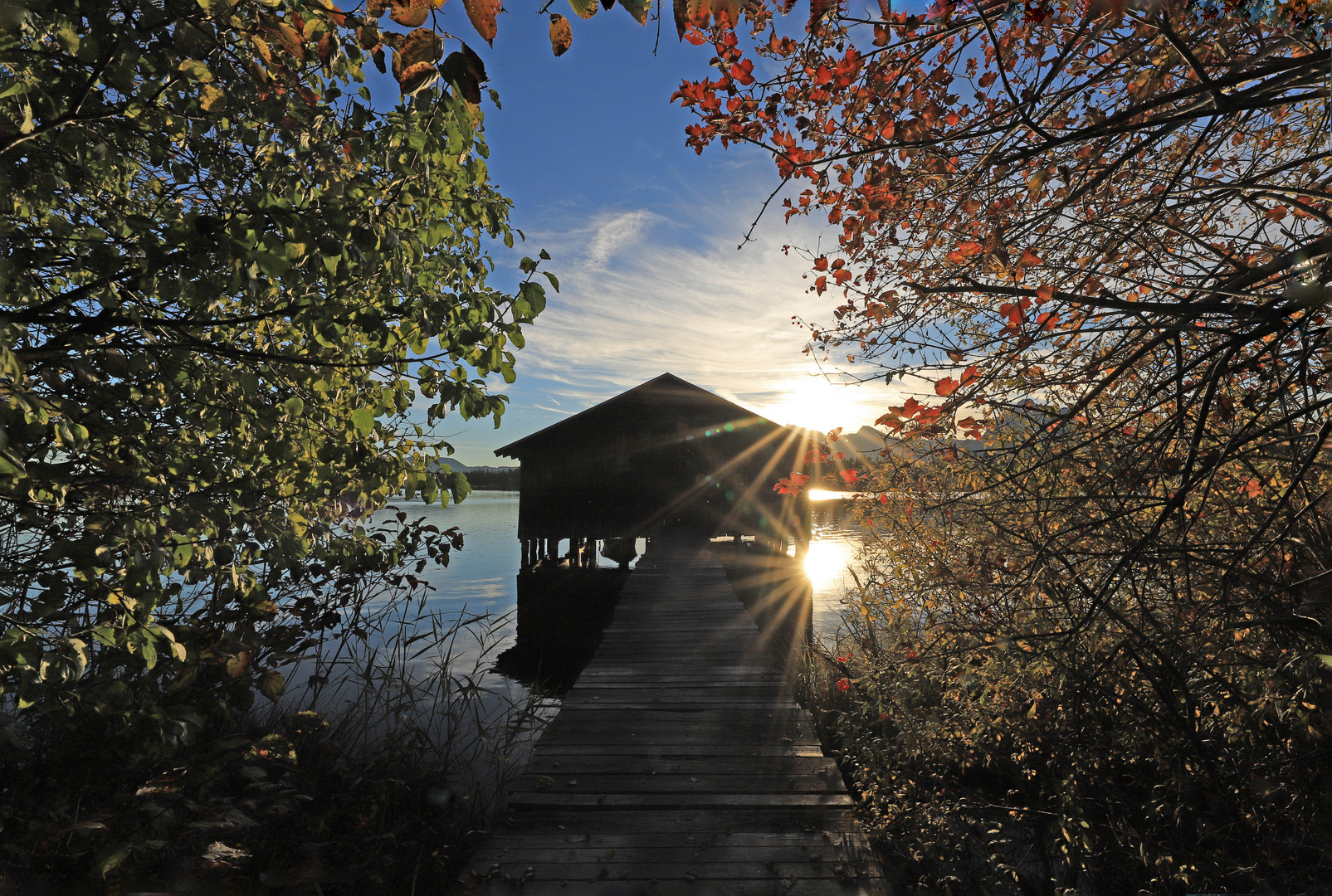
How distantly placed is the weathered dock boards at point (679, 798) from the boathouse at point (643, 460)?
1062cm

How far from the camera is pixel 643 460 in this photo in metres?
17.5

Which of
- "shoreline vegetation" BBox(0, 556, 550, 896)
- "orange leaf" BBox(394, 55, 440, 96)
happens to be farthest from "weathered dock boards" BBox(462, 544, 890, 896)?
"orange leaf" BBox(394, 55, 440, 96)

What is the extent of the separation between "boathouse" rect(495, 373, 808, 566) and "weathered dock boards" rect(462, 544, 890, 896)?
10616mm

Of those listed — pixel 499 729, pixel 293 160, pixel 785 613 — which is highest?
pixel 293 160

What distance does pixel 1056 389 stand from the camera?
3646mm

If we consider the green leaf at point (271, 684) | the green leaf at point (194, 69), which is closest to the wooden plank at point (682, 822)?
the green leaf at point (271, 684)

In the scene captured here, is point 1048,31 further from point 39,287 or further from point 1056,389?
point 39,287

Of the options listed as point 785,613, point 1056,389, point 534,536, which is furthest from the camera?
point 534,536

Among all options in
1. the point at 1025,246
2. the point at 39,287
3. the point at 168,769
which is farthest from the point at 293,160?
the point at 1025,246

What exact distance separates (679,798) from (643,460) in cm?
1367

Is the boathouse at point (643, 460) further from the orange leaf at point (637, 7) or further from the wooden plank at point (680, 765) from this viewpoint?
the orange leaf at point (637, 7)

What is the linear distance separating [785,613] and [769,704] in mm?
9608

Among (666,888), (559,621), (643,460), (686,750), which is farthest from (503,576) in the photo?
(666,888)

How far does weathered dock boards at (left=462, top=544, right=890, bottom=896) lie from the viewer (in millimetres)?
3242
